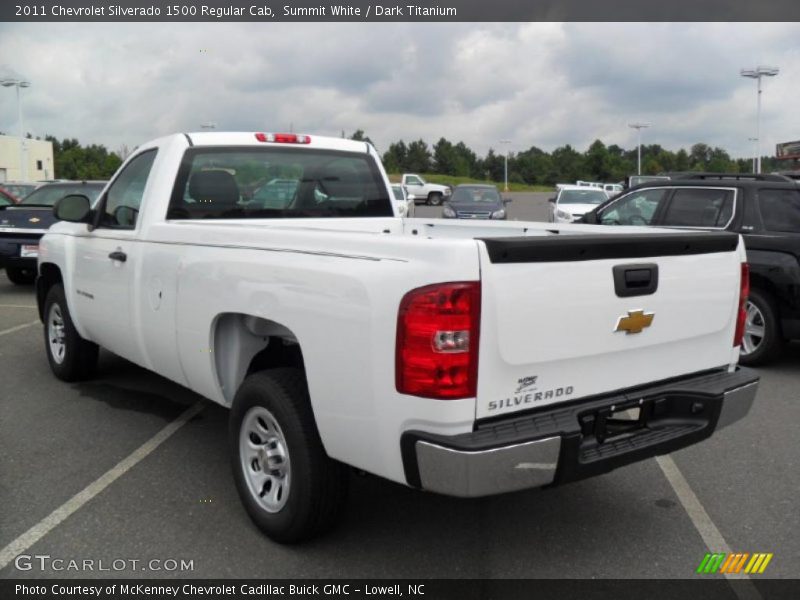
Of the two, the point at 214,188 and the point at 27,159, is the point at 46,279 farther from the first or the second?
the point at 27,159

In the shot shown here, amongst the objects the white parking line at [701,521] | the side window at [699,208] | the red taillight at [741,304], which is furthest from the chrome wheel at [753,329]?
the red taillight at [741,304]

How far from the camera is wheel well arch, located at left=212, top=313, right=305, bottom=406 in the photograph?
3.78 m

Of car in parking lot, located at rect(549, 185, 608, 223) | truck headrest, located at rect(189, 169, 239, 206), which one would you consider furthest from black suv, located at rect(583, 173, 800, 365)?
car in parking lot, located at rect(549, 185, 608, 223)

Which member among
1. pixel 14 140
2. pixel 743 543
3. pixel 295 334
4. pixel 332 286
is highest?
pixel 14 140

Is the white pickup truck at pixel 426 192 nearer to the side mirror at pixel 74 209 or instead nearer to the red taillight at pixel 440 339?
the side mirror at pixel 74 209

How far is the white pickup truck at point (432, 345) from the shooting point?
2668 mm

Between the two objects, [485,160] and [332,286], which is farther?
[485,160]

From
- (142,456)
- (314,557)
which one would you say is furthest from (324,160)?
(314,557)

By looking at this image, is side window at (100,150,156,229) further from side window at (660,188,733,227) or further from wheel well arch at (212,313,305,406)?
side window at (660,188,733,227)

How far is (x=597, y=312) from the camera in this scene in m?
2.97

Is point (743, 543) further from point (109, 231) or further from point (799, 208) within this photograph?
point (799, 208)

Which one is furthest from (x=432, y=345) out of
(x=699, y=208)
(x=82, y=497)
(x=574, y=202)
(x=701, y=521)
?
(x=574, y=202)

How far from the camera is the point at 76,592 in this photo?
3086 mm

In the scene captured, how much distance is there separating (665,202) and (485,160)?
104781mm
